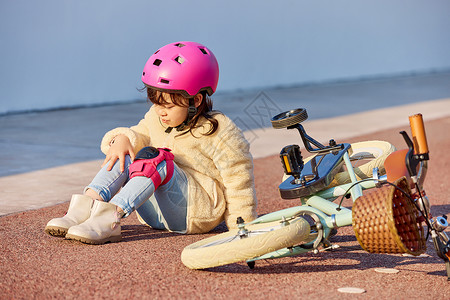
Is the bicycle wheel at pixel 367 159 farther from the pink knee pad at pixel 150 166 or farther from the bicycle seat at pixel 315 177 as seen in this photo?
the pink knee pad at pixel 150 166

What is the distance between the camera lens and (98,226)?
10.9 ft

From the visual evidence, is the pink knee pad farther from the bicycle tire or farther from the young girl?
the bicycle tire

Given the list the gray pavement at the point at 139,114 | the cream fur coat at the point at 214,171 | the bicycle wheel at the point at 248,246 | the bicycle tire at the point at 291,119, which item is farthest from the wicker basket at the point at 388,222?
the gray pavement at the point at 139,114

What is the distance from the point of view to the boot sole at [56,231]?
3.35 m

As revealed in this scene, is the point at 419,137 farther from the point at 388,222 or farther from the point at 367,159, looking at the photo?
the point at 367,159

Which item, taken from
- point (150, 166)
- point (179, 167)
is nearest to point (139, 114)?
point (179, 167)

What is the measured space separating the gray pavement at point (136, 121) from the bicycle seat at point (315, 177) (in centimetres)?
200

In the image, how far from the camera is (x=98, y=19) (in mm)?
10438

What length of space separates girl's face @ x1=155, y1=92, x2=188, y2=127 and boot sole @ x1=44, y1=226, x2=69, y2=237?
0.76 metres

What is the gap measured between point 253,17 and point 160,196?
10057mm

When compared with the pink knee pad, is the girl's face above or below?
above

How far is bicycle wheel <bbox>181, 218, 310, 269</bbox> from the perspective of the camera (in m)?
2.82

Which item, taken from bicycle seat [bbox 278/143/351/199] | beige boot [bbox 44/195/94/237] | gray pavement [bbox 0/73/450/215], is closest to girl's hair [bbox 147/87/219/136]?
bicycle seat [bbox 278/143/351/199]

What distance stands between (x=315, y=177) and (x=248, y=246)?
53 cm
